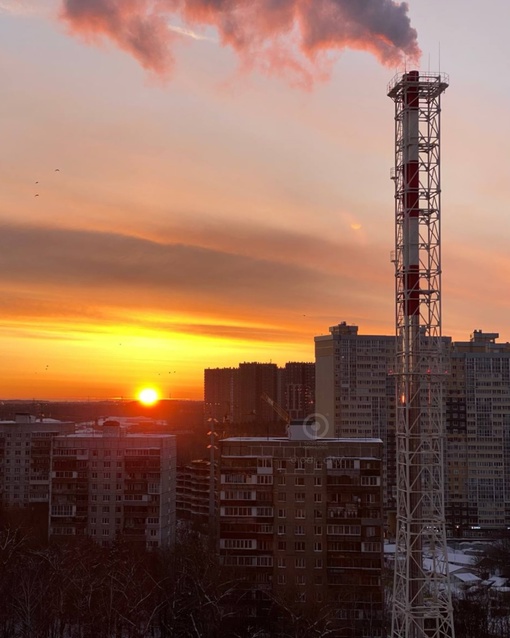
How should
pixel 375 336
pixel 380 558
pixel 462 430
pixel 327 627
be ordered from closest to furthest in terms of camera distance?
pixel 327 627
pixel 380 558
pixel 462 430
pixel 375 336

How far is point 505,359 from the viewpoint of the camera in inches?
2472

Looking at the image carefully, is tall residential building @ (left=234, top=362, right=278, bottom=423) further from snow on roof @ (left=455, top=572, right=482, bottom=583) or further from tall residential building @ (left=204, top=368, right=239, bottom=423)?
snow on roof @ (left=455, top=572, right=482, bottom=583)

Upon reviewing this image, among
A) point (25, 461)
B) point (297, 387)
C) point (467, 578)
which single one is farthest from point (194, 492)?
point (297, 387)

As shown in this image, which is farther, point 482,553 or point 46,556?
point 482,553

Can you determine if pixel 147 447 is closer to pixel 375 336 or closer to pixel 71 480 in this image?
pixel 71 480

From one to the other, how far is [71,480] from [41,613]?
11.2 metres

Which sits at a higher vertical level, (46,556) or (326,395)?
(326,395)

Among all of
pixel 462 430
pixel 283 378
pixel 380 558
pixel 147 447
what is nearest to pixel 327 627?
pixel 380 558

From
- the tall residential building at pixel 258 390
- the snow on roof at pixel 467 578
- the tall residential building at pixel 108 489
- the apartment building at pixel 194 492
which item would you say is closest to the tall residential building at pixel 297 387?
the tall residential building at pixel 258 390

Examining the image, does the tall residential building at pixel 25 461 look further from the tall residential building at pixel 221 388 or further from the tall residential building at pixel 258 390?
the tall residential building at pixel 221 388

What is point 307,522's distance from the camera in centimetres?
Answer: 2905

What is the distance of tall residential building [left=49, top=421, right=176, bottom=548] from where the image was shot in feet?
125

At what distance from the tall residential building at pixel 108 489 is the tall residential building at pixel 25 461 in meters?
13.2

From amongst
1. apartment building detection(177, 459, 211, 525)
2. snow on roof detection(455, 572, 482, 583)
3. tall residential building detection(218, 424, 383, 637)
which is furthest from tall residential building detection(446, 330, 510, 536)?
tall residential building detection(218, 424, 383, 637)
